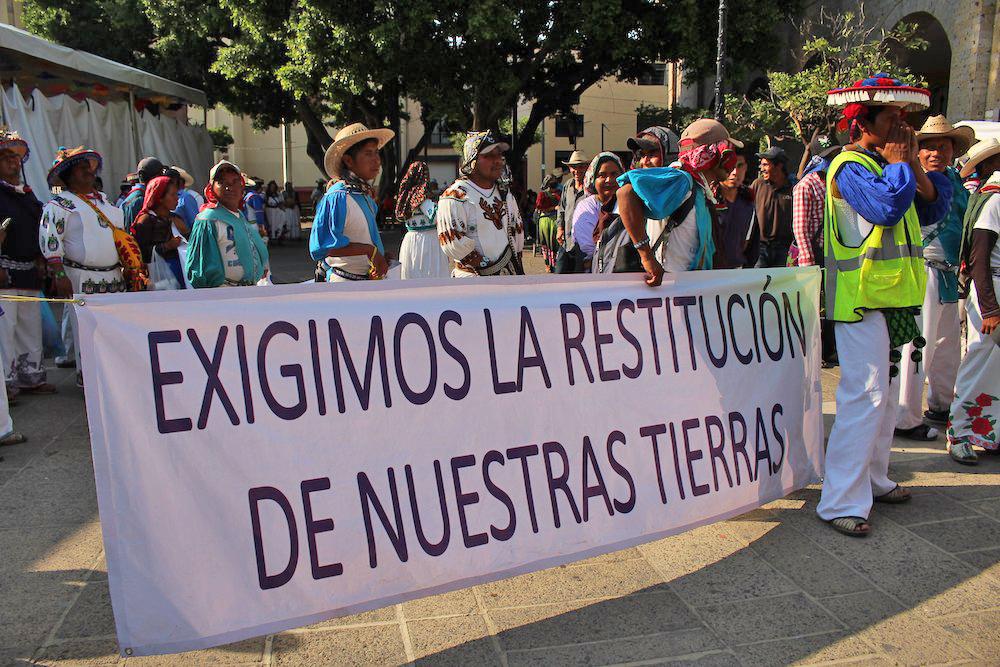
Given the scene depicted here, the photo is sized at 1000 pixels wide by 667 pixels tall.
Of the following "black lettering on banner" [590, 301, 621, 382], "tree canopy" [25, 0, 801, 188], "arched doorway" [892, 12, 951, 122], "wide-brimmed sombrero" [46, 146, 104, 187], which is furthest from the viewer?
"tree canopy" [25, 0, 801, 188]

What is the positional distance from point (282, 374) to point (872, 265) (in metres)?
2.56

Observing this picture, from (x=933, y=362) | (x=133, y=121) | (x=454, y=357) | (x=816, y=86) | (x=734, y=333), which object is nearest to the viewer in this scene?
(x=454, y=357)

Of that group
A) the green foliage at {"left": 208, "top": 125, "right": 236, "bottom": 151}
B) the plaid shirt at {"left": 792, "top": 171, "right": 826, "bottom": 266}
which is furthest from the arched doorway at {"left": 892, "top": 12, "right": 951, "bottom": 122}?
the green foliage at {"left": 208, "top": 125, "right": 236, "bottom": 151}

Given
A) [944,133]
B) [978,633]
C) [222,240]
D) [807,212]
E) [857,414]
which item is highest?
[944,133]

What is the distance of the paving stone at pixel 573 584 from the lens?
3059 mm

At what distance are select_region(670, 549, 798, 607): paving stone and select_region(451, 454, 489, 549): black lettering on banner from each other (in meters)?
0.88

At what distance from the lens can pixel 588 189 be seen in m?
6.84

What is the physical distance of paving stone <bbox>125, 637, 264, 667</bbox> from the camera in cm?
262

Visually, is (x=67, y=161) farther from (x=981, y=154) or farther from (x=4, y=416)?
(x=981, y=154)

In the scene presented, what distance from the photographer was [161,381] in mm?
2398

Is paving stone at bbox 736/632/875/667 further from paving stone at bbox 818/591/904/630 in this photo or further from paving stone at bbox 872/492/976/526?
paving stone at bbox 872/492/976/526

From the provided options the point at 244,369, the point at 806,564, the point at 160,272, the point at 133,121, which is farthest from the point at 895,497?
the point at 133,121

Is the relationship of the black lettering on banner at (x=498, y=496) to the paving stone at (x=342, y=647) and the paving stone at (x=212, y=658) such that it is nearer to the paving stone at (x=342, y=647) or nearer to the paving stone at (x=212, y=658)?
the paving stone at (x=342, y=647)

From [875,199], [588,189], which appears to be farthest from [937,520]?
[588,189]
